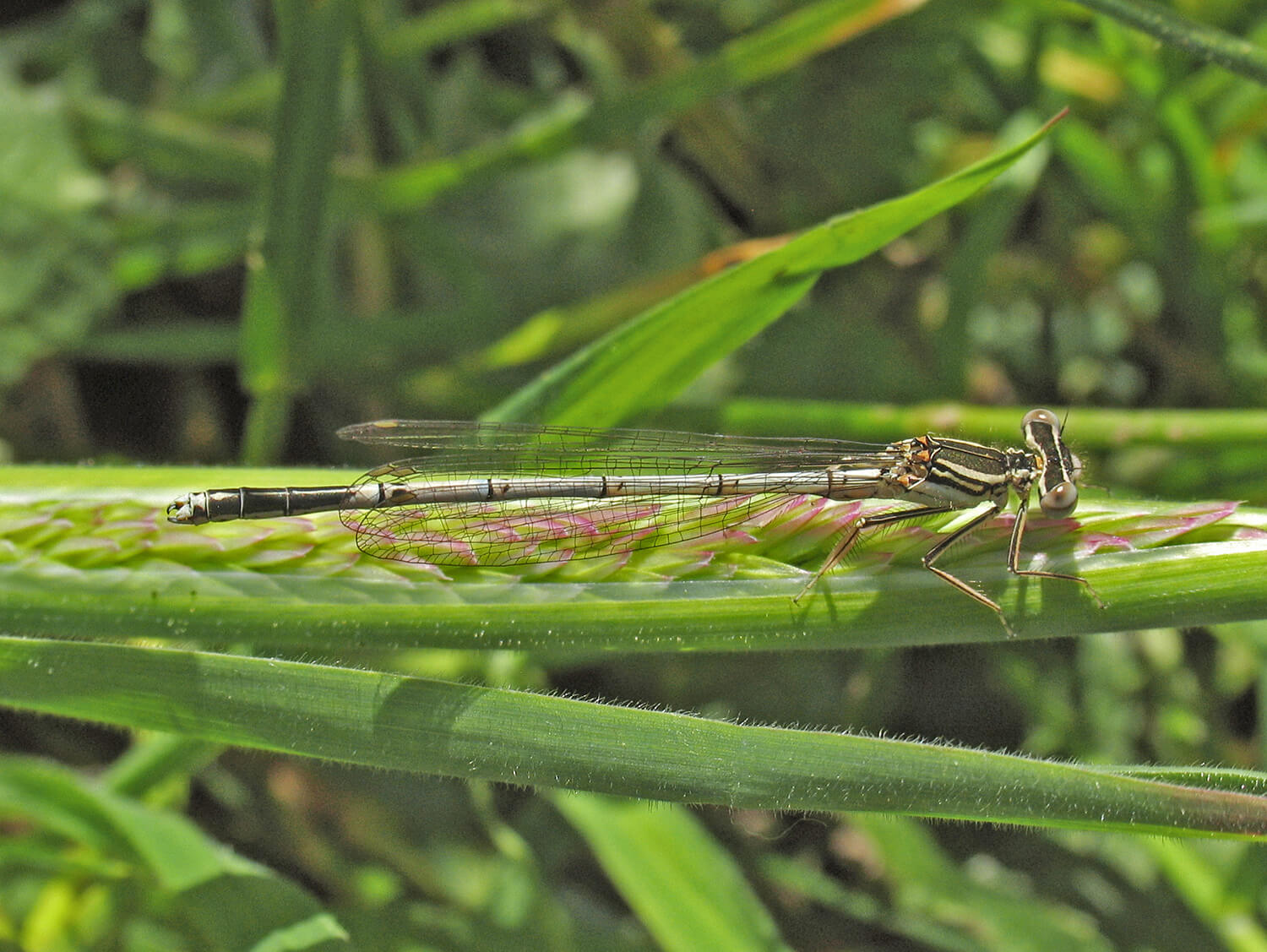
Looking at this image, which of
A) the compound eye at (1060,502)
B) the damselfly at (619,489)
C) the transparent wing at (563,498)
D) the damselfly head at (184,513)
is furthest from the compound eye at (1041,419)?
the damselfly head at (184,513)

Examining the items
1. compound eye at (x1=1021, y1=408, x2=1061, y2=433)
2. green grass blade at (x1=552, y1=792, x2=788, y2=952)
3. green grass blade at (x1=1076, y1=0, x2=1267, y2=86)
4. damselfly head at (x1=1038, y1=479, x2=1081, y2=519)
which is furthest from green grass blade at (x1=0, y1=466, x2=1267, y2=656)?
green grass blade at (x1=552, y1=792, x2=788, y2=952)

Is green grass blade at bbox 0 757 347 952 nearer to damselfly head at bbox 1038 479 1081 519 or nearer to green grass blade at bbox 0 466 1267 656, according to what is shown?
green grass blade at bbox 0 466 1267 656

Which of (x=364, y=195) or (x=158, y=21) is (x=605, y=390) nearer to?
(x=364, y=195)

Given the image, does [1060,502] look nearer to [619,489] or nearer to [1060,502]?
[1060,502]

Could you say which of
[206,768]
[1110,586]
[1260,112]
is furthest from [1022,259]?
[206,768]

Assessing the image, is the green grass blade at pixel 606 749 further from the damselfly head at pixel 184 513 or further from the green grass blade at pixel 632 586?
the damselfly head at pixel 184 513
